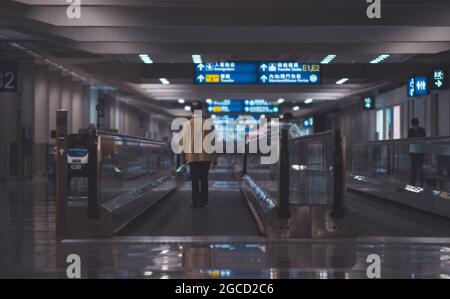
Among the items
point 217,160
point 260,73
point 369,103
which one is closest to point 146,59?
point 260,73

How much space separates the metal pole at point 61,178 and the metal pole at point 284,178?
9.73 feet

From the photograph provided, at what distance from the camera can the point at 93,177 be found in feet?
33.0

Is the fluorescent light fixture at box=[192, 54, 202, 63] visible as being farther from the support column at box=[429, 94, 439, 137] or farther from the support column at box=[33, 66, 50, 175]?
the support column at box=[429, 94, 439, 137]

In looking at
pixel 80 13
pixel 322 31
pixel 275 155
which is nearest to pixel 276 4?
pixel 322 31

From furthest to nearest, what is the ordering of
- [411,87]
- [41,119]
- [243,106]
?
1. [243,106]
2. [41,119]
3. [411,87]

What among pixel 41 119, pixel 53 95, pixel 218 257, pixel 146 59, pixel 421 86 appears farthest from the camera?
pixel 53 95

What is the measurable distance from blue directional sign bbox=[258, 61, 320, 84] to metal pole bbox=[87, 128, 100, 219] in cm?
1747

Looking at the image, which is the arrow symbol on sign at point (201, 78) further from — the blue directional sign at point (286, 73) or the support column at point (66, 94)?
the support column at point (66, 94)

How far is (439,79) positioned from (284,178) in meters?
18.7

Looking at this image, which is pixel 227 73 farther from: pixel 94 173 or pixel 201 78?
pixel 94 173

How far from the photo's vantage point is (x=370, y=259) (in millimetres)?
8266

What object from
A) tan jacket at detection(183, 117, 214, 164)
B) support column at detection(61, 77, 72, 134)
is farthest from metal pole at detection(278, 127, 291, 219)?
support column at detection(61, 77, 72, 134)

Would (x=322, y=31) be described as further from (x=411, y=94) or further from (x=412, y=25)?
(x=411, y=94)

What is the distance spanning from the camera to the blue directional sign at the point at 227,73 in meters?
27.0
